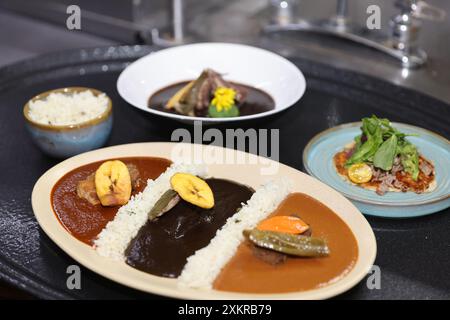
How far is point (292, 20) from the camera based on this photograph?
2.94 meters

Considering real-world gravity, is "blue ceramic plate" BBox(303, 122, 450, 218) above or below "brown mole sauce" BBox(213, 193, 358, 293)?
above

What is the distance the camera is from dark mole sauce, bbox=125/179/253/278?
50.4 inches

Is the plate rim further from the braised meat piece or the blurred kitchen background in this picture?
the blurred kitchen background

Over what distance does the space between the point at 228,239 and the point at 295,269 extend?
0.17 meters

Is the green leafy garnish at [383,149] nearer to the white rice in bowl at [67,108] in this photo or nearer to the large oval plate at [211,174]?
the large oval plate at [211,174]

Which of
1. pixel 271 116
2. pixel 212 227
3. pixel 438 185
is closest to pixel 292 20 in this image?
pixel 271 116

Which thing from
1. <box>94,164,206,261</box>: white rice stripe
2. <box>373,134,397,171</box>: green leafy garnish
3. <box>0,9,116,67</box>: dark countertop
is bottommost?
<box>0,9,116,67</box>: dark countertop

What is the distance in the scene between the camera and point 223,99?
Result: 1765 millimetres

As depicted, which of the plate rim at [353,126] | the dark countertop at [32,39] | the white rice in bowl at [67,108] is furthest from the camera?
the dark countertop at [32,39]

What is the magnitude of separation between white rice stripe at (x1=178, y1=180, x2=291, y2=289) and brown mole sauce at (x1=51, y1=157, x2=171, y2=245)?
25 cm

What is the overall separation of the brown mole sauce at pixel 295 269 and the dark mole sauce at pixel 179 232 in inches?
4.1

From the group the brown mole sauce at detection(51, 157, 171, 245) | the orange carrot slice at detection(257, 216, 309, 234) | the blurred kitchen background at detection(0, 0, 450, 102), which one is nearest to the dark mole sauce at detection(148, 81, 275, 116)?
the brown mole sauce at detection(51, 157, 171, 245)

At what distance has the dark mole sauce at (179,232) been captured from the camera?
1280 mm

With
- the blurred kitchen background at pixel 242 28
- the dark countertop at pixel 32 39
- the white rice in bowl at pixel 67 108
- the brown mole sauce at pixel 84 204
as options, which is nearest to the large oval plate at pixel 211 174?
the brown mole sauce at pixel 84 204
